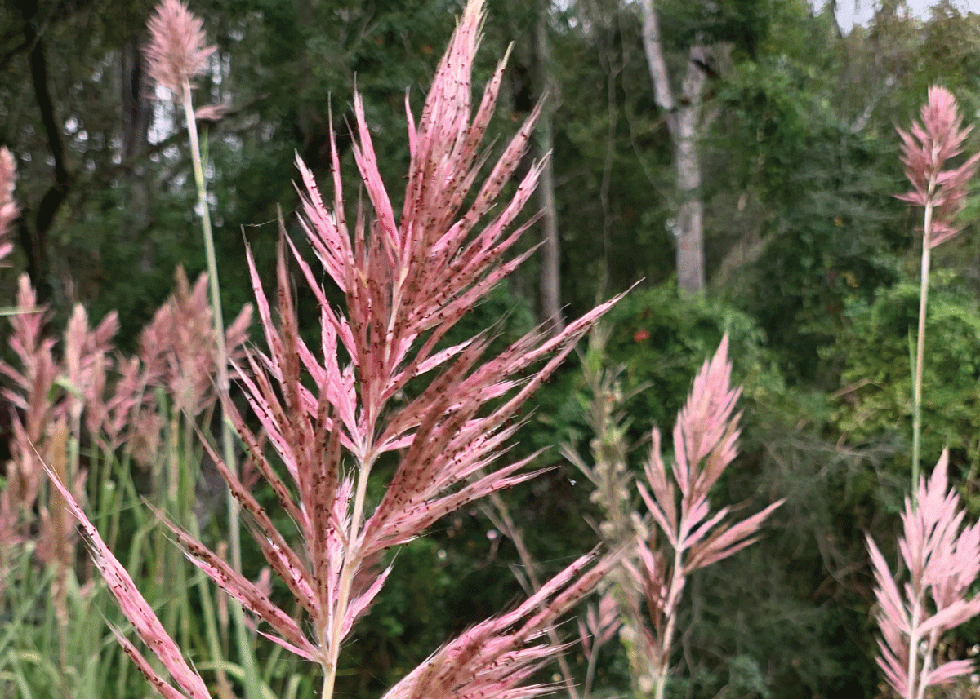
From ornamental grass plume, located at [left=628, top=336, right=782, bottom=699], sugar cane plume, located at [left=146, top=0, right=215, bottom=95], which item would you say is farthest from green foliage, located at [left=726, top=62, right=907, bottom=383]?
ornamental grass plume, located at [left=628, top=336, right=782, bottom=699]

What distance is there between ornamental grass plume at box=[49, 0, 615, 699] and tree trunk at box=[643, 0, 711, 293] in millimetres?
9925

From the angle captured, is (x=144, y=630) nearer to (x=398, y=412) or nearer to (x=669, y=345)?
(x=398, y=412)

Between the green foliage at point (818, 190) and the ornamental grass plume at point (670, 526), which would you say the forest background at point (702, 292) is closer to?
the green foliage at point (818, 190)

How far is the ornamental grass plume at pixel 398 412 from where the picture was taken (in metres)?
0.34

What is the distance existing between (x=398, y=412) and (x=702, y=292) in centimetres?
800

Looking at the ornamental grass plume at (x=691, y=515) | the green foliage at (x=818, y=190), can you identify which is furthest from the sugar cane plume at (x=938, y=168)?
the green foliage at (x=818, y=190)

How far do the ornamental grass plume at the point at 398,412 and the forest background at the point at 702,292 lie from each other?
4.89 m

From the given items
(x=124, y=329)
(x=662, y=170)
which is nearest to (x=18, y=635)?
(x=124, y=329)

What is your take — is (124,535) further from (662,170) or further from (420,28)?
(662,170)

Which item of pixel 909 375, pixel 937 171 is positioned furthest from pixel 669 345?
pixel 937 171

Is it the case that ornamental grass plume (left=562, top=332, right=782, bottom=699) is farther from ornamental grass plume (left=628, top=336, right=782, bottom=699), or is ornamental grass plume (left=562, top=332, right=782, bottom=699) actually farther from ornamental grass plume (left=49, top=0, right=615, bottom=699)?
ornamental grass plume (left=49, top=0, right=615, bottom=699)

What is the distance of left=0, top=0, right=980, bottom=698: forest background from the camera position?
5.96 m

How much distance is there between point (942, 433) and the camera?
19.6 ft

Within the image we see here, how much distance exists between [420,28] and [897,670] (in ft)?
19.9
